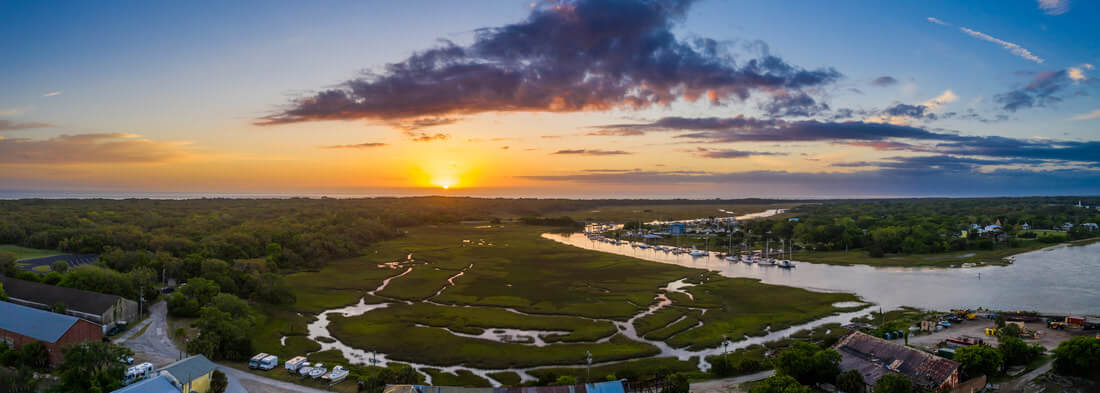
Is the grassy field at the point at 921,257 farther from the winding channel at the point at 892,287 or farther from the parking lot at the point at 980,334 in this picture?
the parking lot at the point at 980,334

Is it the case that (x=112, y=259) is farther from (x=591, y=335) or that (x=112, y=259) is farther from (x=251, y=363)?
(x=591, y=335)

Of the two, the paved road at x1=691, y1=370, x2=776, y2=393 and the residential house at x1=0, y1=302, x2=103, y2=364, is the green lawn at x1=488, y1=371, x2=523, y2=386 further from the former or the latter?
the residential house at x1=0, y1=302, x2=103, y2=364

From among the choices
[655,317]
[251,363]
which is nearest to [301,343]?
[251,363]

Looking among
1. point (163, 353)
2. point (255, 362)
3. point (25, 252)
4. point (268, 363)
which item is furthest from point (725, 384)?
point (25, 252)

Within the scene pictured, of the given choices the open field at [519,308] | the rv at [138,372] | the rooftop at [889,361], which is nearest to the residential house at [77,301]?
the open field at [519,308]

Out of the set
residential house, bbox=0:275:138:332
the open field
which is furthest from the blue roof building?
residential house, bbox=0:275:138:332

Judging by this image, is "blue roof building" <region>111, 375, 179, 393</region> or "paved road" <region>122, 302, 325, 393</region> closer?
"blue roof building" <region>111, 375, 179, 393</region>
